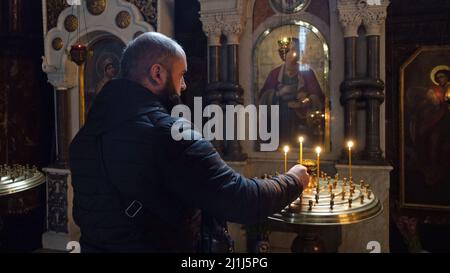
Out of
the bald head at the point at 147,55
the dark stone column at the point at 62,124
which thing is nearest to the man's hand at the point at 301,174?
the bald head at the point at 147,55

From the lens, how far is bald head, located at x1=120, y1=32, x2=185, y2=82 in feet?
5.25

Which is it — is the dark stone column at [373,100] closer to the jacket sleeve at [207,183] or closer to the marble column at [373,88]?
the marble column at [373,88]

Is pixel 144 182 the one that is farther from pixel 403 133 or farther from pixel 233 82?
pixel 403 133

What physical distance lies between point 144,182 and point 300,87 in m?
3.93

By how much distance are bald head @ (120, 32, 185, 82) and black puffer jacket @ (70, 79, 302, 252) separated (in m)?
0.09

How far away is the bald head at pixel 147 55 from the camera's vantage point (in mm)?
1600

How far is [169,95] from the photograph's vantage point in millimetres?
1642

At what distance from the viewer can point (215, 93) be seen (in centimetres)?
514

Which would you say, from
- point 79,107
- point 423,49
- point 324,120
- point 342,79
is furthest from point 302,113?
point 79,107

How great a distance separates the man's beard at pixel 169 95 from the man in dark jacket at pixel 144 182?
60mm

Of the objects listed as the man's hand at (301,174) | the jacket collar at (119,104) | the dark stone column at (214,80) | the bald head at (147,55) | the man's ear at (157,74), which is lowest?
the man's hand at (301,174)

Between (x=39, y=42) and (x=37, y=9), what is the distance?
0.53 meters

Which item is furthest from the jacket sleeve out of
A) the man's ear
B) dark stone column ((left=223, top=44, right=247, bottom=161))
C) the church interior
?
dark stone column ((left=223, top=44, right=247, bottom=161))

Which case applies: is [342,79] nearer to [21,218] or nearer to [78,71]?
[78,71]
